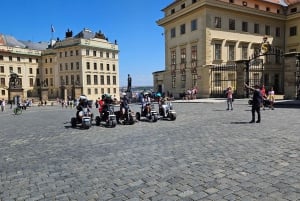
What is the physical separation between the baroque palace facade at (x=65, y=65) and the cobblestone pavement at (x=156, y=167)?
2635 inches

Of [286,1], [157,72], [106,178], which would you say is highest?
[286,1]

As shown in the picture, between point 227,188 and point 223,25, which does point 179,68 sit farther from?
point 227,188

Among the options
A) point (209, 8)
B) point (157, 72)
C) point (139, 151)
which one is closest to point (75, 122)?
point (139, 151)

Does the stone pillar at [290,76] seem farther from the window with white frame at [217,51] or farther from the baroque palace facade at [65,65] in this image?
the baroque palace facade at [65,65]

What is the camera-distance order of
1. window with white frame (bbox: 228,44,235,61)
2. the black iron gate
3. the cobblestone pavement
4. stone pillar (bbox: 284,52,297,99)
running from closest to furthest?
the cobblestone pavement → stone pillar (bbox: 284,52,297,99) → the black iron gate → window with white frame (bbox: 228,44,235,61)

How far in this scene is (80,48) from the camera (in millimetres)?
75625

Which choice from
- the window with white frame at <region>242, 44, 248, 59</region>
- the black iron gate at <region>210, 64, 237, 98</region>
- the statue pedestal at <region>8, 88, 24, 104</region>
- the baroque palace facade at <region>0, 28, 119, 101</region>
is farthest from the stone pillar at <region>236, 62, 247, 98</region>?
the baroque palace facade at <region>0, 28, 119, 101</region>

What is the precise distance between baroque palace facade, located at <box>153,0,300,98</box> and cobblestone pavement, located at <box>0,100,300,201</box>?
80.2 ft

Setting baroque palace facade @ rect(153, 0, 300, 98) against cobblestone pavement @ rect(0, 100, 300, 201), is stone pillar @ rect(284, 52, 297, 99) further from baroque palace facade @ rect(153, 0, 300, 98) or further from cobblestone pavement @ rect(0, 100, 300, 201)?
cobblestone pavement @ rect(0, 100, 300, 201)

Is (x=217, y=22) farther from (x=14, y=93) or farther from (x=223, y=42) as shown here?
(x=14, y=93)

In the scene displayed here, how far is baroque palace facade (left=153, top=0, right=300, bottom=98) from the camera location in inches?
1457

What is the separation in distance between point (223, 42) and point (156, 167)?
36052 mm

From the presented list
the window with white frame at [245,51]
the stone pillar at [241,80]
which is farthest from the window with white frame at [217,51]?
the stone pillar at [241,80]

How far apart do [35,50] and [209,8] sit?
66472 mm
